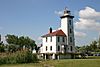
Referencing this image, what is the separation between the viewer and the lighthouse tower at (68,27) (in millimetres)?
56594

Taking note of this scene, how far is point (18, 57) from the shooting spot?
38.3m

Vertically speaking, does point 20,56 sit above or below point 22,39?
below

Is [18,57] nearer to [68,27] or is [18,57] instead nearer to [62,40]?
[62,40]

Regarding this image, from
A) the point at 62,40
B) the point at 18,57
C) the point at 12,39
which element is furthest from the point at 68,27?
the point at 12,39

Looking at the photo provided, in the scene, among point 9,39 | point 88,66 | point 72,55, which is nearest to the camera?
point 88,66

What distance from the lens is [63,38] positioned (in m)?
56.6

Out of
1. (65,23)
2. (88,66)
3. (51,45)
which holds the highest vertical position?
(65,23)

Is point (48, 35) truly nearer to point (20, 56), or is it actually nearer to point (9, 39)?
point (20, 56)

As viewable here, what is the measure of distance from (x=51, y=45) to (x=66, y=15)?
7784mm

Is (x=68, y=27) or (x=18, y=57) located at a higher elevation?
(x=68, y=27)

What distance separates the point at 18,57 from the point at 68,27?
21.2 m

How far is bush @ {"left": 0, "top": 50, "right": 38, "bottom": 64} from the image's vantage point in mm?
37625

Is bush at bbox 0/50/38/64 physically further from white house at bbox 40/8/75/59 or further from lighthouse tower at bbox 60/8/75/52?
lighthouse tower at bbox 60/8/75/52

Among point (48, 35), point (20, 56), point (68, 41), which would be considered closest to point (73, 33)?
point (68, 41)
